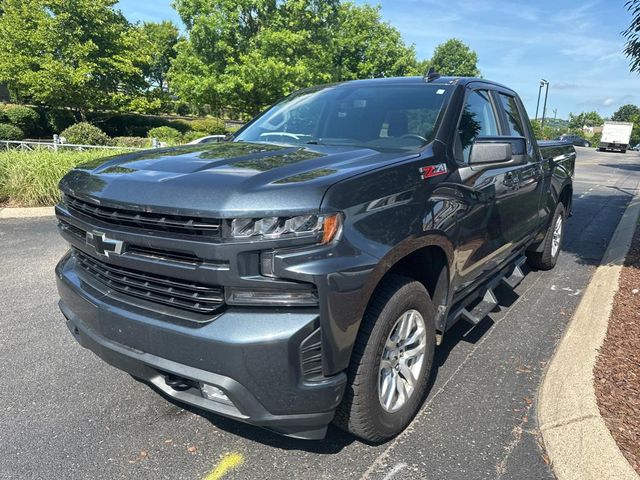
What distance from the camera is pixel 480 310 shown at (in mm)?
3699

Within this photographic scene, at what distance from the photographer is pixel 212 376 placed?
2.07 metres

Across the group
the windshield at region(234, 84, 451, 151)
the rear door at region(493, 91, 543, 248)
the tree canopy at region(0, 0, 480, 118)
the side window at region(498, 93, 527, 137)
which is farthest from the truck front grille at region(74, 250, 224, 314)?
the tree canopy at region(0, 0, 480, 118)

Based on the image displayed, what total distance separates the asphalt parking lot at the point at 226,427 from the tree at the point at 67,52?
25.6 metres

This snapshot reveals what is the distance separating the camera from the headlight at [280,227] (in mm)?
1996

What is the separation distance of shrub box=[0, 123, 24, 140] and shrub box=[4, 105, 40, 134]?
2.12m

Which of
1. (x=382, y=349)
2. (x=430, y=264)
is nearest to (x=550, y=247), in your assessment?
(x=430, y=264)

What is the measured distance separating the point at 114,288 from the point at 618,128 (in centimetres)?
5405

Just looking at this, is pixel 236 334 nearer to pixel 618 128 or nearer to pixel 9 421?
pixel 9 421

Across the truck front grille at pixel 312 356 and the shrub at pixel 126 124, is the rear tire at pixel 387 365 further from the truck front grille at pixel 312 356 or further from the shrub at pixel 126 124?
the shrub at pixel 126 124

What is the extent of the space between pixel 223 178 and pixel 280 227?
1.25 ft

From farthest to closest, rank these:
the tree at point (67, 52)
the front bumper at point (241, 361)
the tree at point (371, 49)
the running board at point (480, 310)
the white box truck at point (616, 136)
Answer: the white box truck at point (616, 136) < the tree at point (371, 49) < the tree at point (67, 52) < the running board at point (480, 310) < the front bumper at point (241, 361)

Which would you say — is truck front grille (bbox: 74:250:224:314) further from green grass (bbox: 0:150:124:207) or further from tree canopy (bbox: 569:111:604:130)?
tree canopy (bbox: 569:111:604:130)

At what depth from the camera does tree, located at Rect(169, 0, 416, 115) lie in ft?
73.0

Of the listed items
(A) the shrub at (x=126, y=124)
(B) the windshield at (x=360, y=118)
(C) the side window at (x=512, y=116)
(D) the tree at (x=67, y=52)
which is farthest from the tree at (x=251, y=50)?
(B) the windshield at (x=360, y=118)
